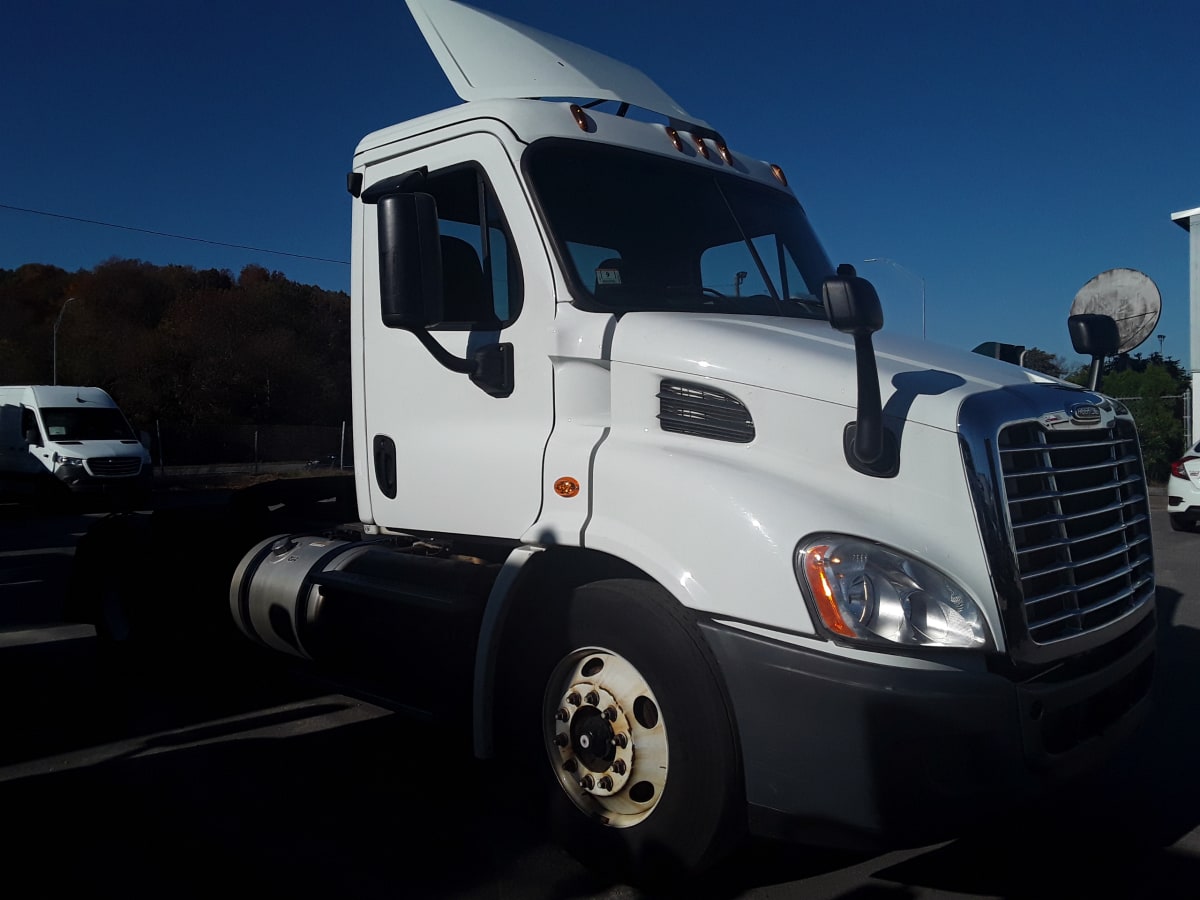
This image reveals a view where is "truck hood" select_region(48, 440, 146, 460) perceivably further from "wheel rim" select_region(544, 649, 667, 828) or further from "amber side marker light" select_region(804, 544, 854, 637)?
"amber side marker light" select_region(804, 544, 854, 637)

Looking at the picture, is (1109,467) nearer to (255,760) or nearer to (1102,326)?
(1102,326)

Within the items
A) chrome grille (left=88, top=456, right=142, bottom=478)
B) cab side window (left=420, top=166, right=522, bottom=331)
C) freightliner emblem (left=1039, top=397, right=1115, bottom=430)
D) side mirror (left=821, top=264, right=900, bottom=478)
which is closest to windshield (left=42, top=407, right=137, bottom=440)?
chrome grille (left=88, top=456, right=142, bottom=478)

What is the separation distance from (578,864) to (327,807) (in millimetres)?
1212

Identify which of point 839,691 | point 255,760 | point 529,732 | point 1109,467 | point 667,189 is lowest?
point 255,760

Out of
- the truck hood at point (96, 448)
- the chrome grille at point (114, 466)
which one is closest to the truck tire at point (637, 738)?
the chrome grille at point (114, 466)

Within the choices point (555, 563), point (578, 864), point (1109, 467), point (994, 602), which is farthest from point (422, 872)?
point (1109, 467)

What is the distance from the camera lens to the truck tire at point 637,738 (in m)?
3.04

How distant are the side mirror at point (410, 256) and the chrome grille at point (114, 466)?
20250mm

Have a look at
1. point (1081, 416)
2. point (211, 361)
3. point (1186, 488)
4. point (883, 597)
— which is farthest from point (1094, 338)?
point (211, 361)

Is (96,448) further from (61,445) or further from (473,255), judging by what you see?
(473,255)

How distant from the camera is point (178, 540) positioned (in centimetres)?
594

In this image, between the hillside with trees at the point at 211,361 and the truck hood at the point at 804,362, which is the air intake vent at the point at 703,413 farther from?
the hillside with trees at the point at 211,361

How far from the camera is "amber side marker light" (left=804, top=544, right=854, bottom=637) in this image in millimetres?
2836

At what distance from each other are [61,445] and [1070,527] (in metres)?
22.5
